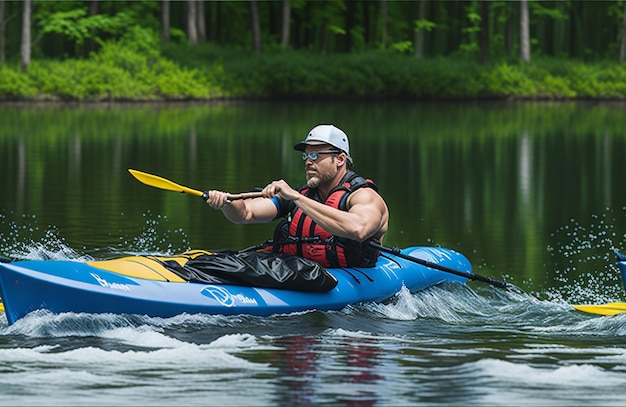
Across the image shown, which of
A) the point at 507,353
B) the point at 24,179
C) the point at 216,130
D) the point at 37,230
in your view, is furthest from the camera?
the point at 216,130

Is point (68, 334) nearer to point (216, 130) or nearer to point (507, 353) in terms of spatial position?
point (507, 353)

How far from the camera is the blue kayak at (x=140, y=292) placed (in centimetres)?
775

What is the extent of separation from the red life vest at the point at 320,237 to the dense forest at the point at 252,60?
29.9 meters

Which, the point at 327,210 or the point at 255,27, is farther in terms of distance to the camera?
the point at 255,27

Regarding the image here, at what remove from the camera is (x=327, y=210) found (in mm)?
8523

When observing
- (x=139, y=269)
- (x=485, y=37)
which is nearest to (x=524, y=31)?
(x=485, y=37)

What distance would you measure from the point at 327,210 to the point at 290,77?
35.2 meters

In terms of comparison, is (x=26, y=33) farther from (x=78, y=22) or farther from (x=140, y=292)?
(x=140, y=292)

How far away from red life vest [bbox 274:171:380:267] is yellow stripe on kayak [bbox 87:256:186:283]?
3.00 ft

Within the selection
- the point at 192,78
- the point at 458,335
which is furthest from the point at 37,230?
the point at 192,78

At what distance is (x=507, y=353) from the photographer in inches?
304

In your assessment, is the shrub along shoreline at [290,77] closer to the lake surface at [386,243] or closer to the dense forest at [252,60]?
the dense forest at [252,60]

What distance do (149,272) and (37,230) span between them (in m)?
5.31

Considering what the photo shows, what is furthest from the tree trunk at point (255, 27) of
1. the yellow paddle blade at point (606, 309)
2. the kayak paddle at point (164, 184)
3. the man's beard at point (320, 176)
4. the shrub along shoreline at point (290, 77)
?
A: the yellow paddle blade at point (606, 309)
